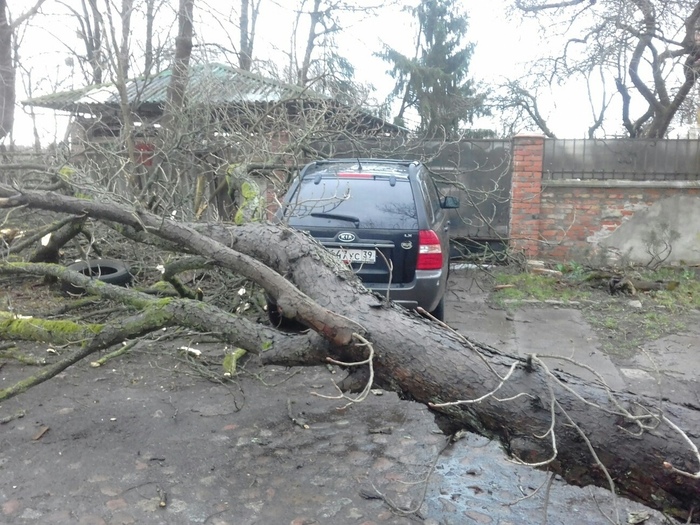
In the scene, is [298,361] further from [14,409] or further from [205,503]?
[14,409]

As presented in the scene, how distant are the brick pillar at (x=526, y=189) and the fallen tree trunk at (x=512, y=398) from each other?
6647mm

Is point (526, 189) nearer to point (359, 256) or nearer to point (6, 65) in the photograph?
point (359, 256)

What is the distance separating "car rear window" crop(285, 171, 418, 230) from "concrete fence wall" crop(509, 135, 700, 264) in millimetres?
4218

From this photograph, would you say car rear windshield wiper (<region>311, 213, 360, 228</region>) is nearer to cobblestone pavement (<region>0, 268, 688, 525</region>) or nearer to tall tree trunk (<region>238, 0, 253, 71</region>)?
cobblestone pavement (<region>0, 268, 688, 525</region>)

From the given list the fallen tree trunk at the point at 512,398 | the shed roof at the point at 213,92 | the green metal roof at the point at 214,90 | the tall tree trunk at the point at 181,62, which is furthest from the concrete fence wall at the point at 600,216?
the fallen tree trunk at the point at 512,398

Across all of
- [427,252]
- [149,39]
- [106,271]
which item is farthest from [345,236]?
[149,39]

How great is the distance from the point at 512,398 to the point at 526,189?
7659mm

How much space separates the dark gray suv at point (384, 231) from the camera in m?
5.66

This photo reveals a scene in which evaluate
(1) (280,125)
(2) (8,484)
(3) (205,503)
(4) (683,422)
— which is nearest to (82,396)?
(2) (8,484)

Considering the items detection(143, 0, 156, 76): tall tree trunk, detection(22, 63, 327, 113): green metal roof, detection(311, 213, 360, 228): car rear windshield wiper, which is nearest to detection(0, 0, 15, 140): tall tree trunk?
detection(22, 63, 327, 113): green metal roof

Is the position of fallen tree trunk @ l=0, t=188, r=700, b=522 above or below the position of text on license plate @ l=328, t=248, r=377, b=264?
below

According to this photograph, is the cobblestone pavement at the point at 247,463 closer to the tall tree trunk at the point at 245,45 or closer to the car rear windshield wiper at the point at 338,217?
the car rear windshield wiper at the point at 338,217

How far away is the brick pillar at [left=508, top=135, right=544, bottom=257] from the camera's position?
9.84 metres

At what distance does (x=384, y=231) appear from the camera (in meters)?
5.68
